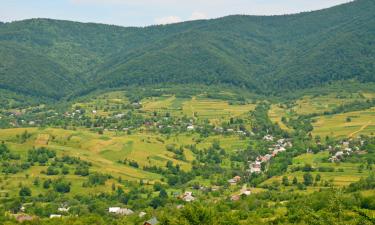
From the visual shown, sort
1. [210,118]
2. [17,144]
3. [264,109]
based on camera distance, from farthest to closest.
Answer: [264,109], [210,118], [17,144]

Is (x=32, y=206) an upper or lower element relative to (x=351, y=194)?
lower

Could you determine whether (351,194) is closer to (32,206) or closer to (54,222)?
(54,222)

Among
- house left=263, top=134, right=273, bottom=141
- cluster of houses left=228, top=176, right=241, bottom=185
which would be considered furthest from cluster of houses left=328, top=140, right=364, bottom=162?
house left=263, top=134, right=273, bottom=141

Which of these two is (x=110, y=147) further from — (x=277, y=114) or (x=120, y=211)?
(x=277, y=114)

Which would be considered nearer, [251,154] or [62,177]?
[62,177]

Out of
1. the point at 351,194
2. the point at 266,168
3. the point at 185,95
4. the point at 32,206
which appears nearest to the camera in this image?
the point at 351,194

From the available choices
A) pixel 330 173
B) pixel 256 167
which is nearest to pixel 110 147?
pixel 256 167

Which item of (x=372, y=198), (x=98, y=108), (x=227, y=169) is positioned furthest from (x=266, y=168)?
(x=98, y=108)

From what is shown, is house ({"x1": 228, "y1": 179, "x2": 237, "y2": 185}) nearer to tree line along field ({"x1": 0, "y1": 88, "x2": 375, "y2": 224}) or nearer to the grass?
tree line along field ({"x1": 0, "y1": 88, "x2": 375, "y2": 224})
